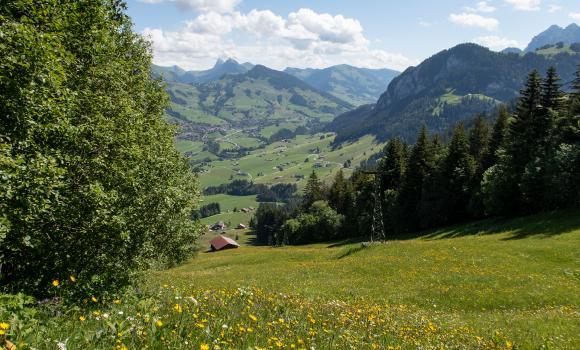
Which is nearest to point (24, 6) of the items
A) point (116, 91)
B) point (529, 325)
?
point (116, 91)

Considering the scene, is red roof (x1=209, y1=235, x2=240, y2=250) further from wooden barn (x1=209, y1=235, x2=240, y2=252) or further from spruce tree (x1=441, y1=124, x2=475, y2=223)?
spruce tree (x1=441, y1=124, x2=475, y2=223)

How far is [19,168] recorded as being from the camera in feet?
37.1

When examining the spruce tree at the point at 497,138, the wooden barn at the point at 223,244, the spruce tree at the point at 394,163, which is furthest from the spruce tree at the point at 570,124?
the wooden barn at the point at 223,244

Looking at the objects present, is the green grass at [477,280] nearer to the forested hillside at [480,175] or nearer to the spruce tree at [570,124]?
the forested hillside at [480,175]

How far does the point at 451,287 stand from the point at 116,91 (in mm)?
23714

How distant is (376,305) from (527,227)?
138ft

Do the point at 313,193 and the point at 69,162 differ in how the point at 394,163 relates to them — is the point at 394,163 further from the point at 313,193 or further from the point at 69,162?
the point at 69,162

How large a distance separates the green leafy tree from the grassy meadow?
2698 mm

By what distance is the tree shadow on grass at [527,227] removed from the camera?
4678 cm

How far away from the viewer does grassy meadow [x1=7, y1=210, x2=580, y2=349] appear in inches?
306

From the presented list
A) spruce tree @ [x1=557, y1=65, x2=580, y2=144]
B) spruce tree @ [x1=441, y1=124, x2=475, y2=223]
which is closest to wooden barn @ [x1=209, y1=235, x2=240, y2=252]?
spruce tree @ [x1=441, y1=124, x2=475, y2=223]

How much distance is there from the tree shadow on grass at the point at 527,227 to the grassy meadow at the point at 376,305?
0.29 meters

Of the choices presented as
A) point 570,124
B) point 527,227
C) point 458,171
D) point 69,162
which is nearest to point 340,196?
point 458,171

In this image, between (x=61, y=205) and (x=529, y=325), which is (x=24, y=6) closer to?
(x=61, y=205)
